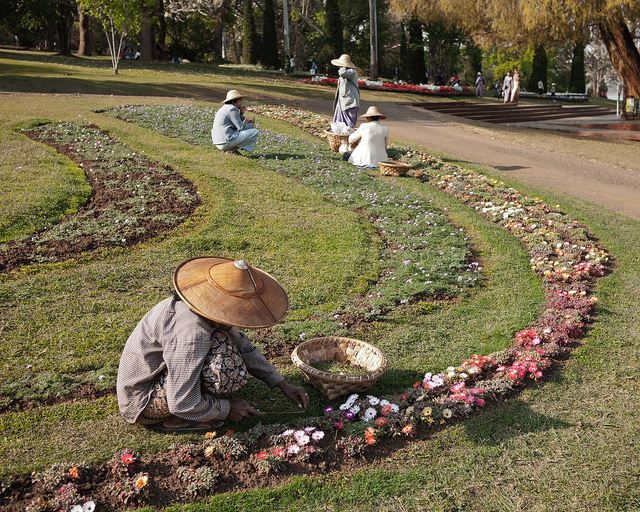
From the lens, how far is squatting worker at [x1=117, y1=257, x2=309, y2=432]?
3760 mm

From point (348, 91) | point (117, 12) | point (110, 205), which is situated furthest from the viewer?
point (117, 12)

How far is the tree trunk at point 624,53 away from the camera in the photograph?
871 inches

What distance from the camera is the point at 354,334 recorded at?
18.6 feet

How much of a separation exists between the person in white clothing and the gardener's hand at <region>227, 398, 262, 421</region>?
836cm

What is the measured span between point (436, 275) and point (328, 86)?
24.9 m

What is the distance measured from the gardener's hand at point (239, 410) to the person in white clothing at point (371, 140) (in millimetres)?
8358

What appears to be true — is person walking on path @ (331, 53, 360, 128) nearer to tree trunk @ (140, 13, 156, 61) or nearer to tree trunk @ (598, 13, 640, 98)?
tree trunk @ (598, 13, 640, 98)

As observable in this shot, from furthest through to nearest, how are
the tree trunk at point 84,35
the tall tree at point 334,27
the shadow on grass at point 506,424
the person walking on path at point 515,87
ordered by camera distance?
the tall tree at point 334,27
the tree trunk at point 84,35
the person walking on path at point 515,87
the shadow on grass at point 506,424

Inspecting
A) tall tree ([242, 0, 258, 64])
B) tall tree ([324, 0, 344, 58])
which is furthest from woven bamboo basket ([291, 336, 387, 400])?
tall tree ([242, 0, 258, 64])

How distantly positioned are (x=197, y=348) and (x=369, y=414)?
1.23m

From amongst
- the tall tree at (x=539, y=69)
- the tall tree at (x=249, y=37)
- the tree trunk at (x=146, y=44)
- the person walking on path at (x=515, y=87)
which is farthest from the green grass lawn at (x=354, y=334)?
the tall tree at (x=539, y=69)

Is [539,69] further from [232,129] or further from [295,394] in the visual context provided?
[295,394]

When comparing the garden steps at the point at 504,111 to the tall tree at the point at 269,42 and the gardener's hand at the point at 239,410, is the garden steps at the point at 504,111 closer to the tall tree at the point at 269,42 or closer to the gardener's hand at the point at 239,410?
the tall tree at the point at 269,42

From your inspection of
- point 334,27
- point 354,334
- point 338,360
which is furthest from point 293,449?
point 334,27
